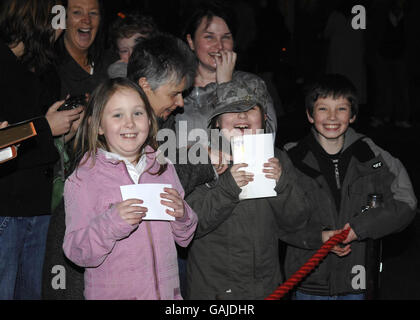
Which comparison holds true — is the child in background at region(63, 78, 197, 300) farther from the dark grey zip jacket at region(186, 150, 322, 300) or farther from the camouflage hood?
the camouflage hood

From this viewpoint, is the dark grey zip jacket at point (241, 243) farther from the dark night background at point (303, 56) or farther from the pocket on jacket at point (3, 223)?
the dark night background at point (303, 56)

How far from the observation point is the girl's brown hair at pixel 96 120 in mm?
2639

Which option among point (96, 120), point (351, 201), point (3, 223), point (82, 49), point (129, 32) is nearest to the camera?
point (96, 120)

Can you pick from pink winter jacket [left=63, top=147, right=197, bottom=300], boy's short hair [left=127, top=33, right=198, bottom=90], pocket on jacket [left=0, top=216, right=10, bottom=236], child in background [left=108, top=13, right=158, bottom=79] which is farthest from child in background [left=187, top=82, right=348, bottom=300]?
child in background [left=108, top=13, right=158, bottom=79]

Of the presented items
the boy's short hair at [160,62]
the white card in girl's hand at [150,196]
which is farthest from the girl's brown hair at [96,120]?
the boy's short hair at [160,62]

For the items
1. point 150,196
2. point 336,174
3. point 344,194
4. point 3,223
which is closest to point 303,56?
point 336,174

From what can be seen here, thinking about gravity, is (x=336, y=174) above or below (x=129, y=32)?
below

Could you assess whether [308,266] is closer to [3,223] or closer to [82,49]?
[3,223]

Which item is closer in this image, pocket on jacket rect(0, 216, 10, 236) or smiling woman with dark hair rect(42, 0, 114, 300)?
pocket on jacket rect(0, 216, 10, 236)

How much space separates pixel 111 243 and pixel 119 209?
15cm

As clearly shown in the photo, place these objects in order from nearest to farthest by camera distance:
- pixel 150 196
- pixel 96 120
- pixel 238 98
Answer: pixel 150 196, pixel 96 120, pixel 238 98

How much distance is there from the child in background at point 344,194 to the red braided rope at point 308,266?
6.7 inches

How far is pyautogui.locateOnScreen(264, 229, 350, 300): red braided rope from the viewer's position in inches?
108

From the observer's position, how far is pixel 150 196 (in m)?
2.48
